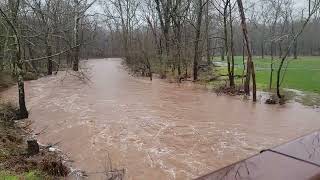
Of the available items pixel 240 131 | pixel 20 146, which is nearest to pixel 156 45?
pixel 240 131

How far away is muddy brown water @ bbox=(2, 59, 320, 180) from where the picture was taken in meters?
8.87

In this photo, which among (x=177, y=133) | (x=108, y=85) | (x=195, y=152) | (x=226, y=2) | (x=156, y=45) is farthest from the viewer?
(x=156, y=45)

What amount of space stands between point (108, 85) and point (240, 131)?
14.8 m

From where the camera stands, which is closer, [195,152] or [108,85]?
[195,152]

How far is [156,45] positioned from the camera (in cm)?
3591

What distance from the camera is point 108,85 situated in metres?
25.6

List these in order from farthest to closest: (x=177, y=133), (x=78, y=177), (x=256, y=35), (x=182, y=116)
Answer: (x=256, y=35) < (x=182, y=116) < (x=177, y=133) < (x=78, y=177)

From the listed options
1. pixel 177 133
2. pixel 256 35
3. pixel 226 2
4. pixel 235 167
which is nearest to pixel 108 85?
pixel 226 2

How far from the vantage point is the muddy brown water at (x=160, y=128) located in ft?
29.1

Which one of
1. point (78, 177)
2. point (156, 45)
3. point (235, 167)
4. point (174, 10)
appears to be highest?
point (174, 10)

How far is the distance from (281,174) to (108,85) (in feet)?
78.5

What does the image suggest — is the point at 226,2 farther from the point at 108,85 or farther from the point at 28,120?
the point at 28,120

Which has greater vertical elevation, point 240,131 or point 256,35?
point 256,35

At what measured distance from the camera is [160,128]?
12.2 metres
